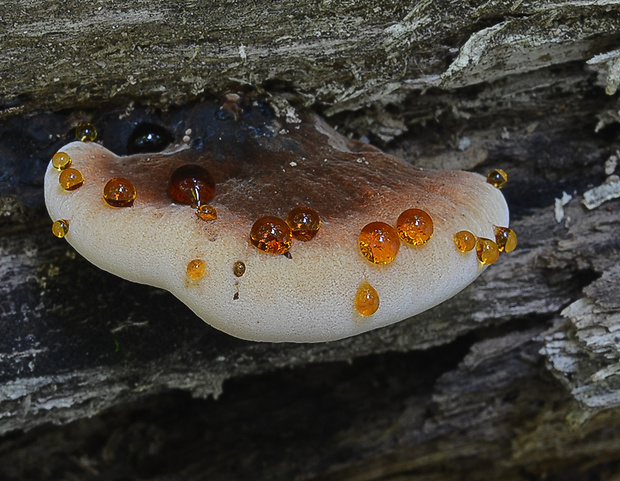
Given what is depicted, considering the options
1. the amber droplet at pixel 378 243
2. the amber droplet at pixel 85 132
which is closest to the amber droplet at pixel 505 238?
the amber droplet at pixel 378 243

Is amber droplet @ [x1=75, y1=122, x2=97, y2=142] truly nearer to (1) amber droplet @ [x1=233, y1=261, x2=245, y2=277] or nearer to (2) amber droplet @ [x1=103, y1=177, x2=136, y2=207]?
(2) amber droplet @ [x1=103, y1=177, x2=136, y2=207]

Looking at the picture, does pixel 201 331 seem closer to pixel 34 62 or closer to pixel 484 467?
pixel 34 62

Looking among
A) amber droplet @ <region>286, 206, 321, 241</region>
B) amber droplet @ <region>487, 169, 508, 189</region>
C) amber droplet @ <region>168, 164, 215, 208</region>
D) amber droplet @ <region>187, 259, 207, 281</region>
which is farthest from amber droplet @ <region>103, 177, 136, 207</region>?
amber droplet @ <region>487, 169, 508, 189</region>

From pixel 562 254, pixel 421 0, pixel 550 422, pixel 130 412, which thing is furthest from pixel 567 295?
pixel 130 412

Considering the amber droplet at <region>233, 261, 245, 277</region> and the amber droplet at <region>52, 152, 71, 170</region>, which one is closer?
the amber droplet at <region>233, 261, 245, 277</region>

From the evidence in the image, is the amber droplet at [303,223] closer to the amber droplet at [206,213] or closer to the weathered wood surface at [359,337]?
the amber droplet at [206,213]

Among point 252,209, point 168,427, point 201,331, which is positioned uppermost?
point 252,209

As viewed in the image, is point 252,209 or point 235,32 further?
point 235,32
